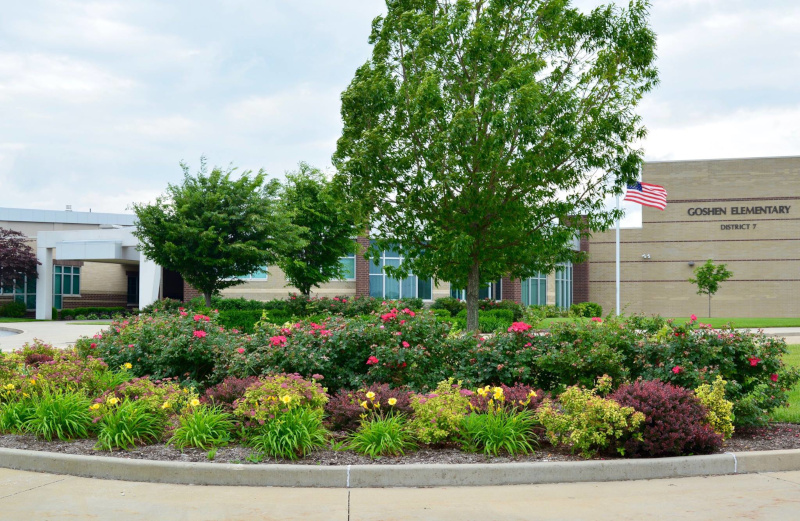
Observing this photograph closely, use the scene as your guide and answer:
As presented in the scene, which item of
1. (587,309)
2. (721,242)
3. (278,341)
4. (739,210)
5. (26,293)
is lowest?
(587,309)

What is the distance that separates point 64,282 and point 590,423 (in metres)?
48.4

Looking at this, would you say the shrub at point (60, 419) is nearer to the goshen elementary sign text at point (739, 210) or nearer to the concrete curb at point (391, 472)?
the concrete curb at point (391, 472)

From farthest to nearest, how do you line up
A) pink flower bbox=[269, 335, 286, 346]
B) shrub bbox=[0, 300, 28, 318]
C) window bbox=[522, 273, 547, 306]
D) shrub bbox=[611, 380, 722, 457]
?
window bbox=[522, 273, 547, 306], shrub bbox=[0, 300, 28, 318], pink flower bbox=[269, 335, 286, 346], shrub bbox=[611, 380, 722, 457]

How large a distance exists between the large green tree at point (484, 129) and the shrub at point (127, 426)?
815 cm

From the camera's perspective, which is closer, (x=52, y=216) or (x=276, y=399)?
(x=276, y=399)

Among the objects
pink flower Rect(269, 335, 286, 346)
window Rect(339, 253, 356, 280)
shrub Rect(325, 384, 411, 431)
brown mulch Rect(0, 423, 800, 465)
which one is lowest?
brown mulch Rect(0, 423, 800, 465)

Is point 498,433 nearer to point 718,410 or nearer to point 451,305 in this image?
point 718,410

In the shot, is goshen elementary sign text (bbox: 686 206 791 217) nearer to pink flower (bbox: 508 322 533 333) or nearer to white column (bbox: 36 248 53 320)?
white column (bbox: 36 248 53 320)

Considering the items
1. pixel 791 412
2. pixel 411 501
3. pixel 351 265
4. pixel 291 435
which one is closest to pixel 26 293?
pixel 351 265

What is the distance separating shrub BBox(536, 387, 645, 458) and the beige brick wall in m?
41.4

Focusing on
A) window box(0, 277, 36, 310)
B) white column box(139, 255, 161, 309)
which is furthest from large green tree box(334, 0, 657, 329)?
window box(0, 277, 36, 310)

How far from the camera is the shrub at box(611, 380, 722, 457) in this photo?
6363 millimetres

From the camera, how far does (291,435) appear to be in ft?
20.8

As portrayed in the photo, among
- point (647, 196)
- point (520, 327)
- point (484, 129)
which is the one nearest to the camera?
point (520, 327)
